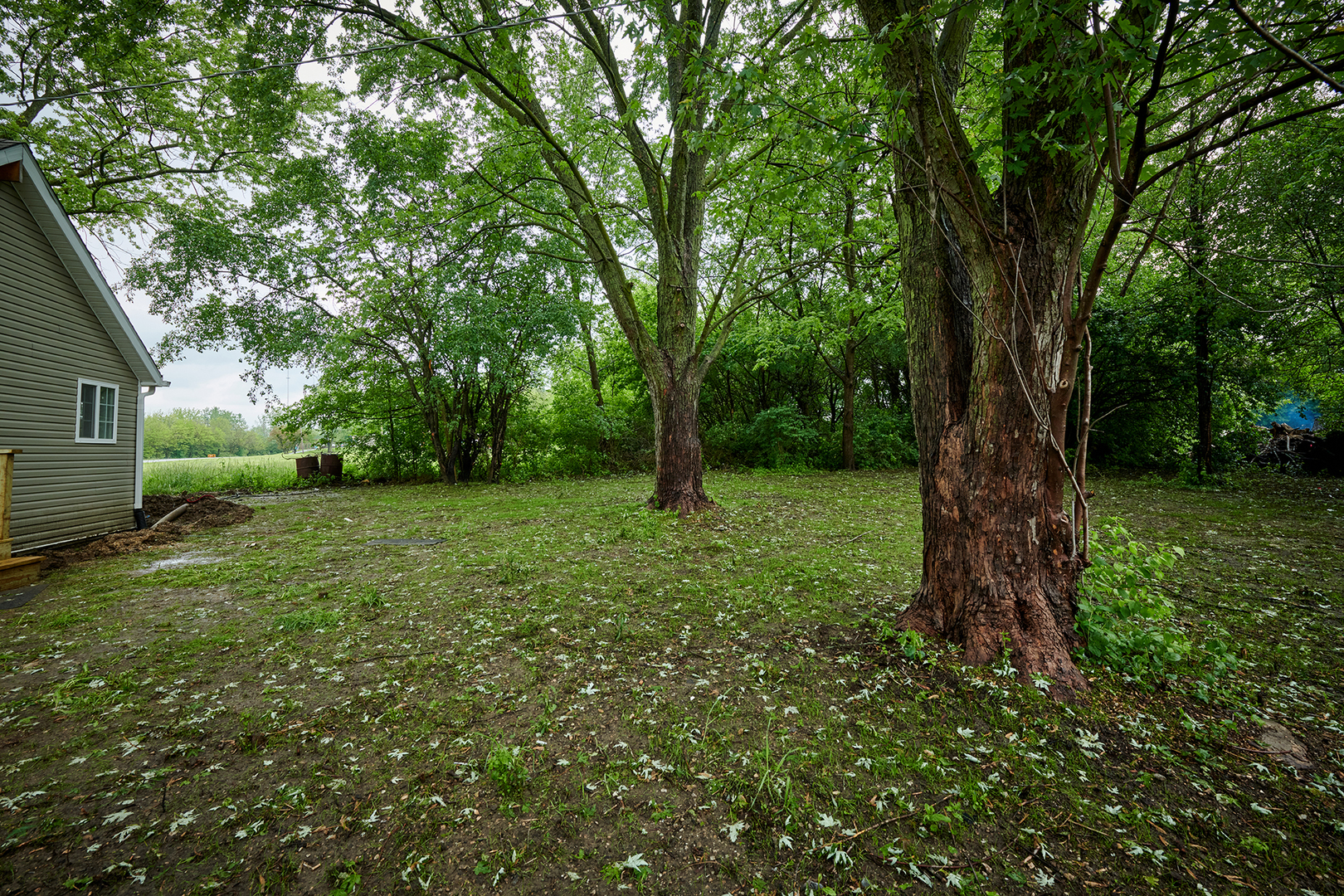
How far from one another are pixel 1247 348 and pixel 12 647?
20.1 meters

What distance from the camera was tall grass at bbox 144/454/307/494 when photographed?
15016 mm

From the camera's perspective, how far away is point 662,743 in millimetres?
2752

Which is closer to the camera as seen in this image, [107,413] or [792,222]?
[792,222]

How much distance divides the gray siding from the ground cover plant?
399cm

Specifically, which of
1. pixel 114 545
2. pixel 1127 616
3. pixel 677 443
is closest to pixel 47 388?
pixel 114 545

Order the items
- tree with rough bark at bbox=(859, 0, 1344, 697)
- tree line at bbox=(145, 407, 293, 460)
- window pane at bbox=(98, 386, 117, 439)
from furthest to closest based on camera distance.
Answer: tree line at bbox=(145, 407, 293, 460) < window pane at bbox=(98, 386, 117, 439) < tree with rough bark at bbox=(859, 0, 1344, 697)

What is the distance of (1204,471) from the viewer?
11.8m

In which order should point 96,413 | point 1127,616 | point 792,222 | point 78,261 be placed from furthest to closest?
1. point 96,413
2. point 78,261
3. point 792,222
4. point 1127,616

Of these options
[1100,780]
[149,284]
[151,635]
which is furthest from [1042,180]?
[149,284]

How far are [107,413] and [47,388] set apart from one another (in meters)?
1.28

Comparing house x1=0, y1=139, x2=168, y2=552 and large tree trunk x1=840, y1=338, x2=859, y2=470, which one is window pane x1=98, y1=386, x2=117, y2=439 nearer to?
house x1=0, y1=139, x2=168, y2=552

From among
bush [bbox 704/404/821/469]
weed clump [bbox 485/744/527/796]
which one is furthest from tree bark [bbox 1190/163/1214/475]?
weed clump [bbox 485/744/527/796]

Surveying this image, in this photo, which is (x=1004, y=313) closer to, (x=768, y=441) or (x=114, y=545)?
(x=114, y=545)

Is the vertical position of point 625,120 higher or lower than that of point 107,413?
higher
